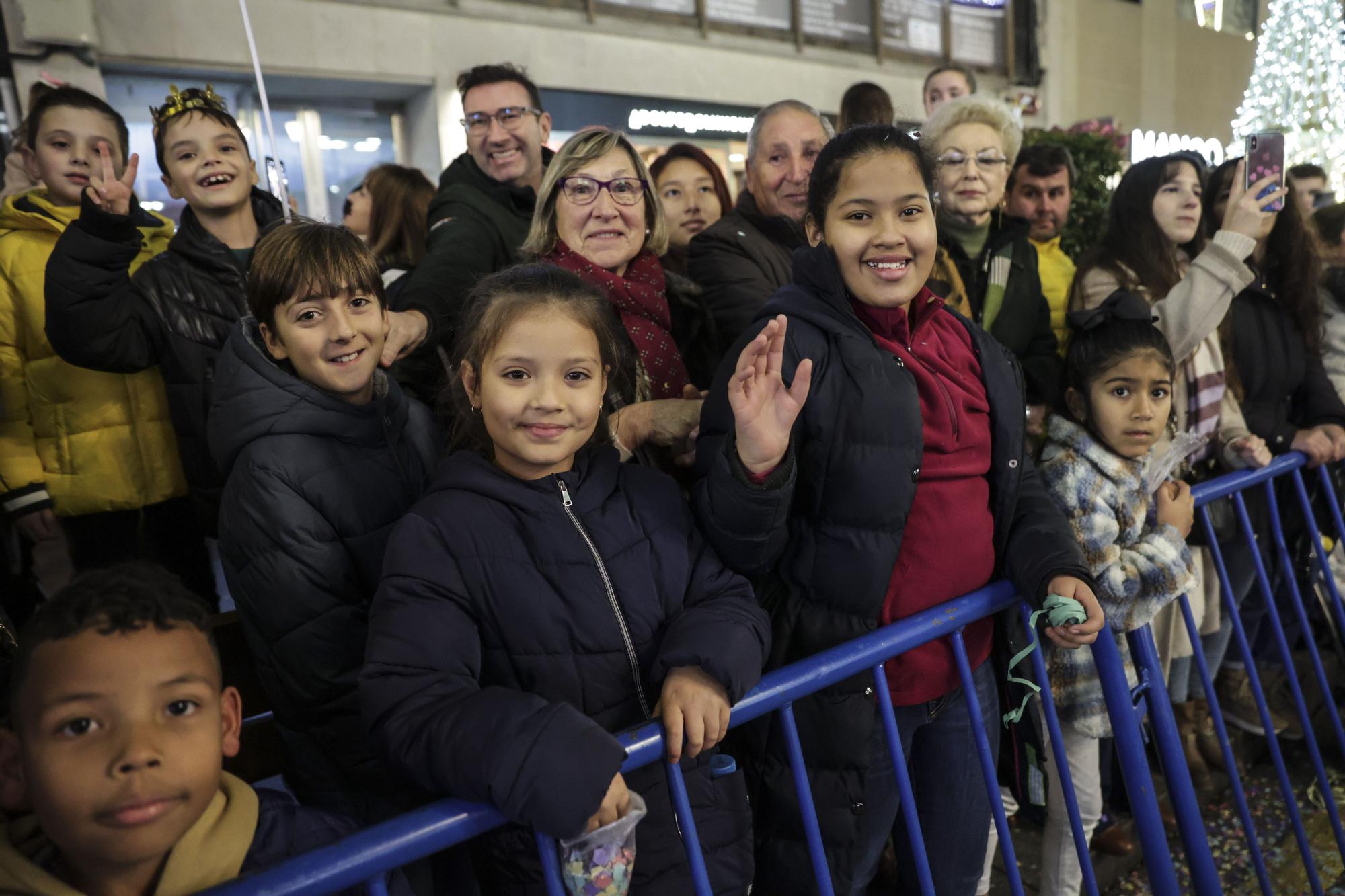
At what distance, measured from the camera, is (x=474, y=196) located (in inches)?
111

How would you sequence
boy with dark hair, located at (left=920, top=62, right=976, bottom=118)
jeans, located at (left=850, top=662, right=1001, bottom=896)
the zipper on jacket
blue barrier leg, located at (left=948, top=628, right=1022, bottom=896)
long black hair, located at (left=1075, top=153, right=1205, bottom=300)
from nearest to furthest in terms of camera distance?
the zipper on jacket, blue barrier leg, located at (left=948, top=628, right=1022, bottom=896), jeans, located at (left=850, top=662, right=1001, bottom=896), long black hair, located at (left=1075, top=153, right=1205, bottom=300), boy with dark hair, located at (left=920, top=62, right=976, bottom=118)

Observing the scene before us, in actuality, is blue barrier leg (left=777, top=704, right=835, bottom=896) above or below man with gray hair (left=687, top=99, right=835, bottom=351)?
below

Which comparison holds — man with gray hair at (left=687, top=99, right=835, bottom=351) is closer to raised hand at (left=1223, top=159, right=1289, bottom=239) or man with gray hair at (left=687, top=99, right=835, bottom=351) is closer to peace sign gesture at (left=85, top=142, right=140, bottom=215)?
raised hand at (left=1223, top=159, right=1289, bottom=239)

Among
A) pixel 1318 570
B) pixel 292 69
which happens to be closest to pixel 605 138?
pixel 1318 570

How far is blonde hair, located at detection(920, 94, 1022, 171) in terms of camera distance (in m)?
3.03

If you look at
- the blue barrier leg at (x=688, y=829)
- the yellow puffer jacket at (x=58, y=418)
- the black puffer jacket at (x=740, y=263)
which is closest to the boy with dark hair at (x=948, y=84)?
the black puffer jacket at (x=740, y=263)

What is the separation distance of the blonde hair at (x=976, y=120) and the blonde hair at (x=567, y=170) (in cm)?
117

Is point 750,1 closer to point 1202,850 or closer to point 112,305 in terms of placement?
point 112,305

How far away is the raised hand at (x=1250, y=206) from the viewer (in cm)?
284

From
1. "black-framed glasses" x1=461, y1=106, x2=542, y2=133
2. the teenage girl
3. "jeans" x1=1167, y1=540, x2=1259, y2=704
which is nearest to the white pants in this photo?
the teenage girl

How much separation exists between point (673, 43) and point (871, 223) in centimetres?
874

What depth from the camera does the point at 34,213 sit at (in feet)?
9.03

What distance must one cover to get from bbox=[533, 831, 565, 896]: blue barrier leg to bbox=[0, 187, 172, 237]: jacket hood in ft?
7.78

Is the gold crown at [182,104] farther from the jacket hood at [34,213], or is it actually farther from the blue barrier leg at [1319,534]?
the blue barrier leg at [1319,534]
